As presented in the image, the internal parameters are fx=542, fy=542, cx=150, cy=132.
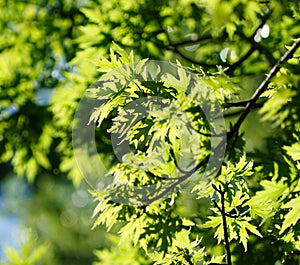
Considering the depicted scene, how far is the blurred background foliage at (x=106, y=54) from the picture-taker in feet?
5.31

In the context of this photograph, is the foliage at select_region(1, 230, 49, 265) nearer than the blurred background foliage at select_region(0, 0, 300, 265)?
Yes

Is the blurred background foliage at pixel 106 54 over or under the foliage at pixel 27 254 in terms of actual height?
under

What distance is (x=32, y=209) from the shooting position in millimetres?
7523

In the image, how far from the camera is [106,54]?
2057mm

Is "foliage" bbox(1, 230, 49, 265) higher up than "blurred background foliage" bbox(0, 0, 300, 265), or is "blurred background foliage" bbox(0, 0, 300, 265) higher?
"foliage" bbox(1, 230, 49, 265)

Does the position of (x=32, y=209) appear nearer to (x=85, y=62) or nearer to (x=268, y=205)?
(x=85, y=62)

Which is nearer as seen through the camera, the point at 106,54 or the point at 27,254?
the point at 27,254

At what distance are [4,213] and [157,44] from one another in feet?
20.3

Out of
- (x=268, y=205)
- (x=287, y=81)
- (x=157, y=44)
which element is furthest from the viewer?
(x=157, y=44)

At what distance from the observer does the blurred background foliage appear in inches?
63.7

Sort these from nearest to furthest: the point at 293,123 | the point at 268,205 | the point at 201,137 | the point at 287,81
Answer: the point at 287,81 → the point at 268,205 → the point at 201,137 → the point at 293,123

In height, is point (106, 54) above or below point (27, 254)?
below

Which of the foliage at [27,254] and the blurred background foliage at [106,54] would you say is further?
the blurred background foliage at [106,54]

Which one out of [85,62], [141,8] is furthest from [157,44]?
[85,62]
